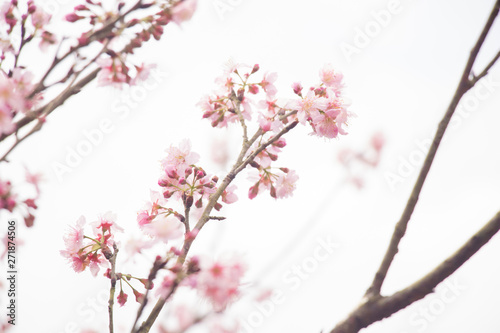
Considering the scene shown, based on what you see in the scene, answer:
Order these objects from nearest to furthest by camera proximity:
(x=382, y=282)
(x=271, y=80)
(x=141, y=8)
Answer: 1. (x=382, y=282)
2. (x=141, y=8)
3. (x=271, y=80)

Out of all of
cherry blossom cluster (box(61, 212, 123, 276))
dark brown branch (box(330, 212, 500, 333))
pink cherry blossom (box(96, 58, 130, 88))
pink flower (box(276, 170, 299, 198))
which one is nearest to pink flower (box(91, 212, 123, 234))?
cherry blossom cluster (box(61, 212, 123, 276))

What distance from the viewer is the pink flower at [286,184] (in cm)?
247

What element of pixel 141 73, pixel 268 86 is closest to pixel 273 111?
pixel 268 86

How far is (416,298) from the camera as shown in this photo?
1221 millimetres

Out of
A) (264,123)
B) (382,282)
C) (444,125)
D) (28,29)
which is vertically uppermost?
(444,125)

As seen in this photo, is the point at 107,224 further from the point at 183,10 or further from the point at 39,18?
the point at 183,10

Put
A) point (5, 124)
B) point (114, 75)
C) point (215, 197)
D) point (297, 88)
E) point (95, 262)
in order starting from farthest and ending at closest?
point (297, 88) < point (95, 262) < point (215, 197) < point (114, 75) < point (5, 124)

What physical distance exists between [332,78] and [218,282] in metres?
1.48

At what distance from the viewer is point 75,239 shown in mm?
2145

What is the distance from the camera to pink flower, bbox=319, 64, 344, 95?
7.90ft

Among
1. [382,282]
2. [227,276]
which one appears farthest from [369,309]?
[227,276]

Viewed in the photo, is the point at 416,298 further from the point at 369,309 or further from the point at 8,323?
the point at 8,323

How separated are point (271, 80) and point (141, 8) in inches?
44.6

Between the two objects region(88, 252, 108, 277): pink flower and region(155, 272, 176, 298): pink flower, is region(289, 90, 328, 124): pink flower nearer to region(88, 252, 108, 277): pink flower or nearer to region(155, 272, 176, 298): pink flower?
region(155, 272, 176, 298): pink flower
